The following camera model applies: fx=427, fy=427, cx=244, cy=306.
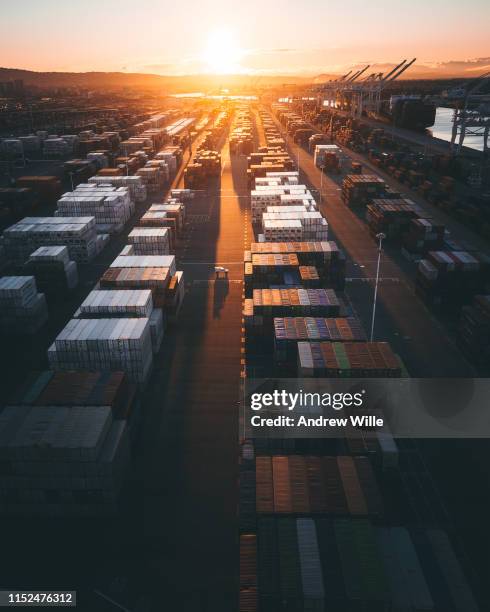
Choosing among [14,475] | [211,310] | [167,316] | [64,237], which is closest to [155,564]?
[14,475]

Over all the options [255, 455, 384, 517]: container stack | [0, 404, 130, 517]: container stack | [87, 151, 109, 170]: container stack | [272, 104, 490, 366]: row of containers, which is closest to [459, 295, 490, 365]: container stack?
[272, 104, 490, 366]: row of containers

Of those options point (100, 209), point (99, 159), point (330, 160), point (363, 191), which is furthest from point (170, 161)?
point (363, 191)

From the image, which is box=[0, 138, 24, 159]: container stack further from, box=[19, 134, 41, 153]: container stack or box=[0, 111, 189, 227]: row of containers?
box=[19, 134, 41, 153]: container stack

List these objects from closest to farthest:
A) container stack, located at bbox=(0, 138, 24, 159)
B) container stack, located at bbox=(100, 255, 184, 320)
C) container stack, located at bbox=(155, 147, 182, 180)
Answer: container stack, located at bbox=(100, 255, 184, 320)
container stack, located at bbox=(155, 147, 182, 180)
container stack, located at bbox=(0, 138, 24, 159)

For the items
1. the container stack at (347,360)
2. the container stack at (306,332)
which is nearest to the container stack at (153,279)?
the container stack at (306,332)

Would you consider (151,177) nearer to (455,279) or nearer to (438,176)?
(438,176)
